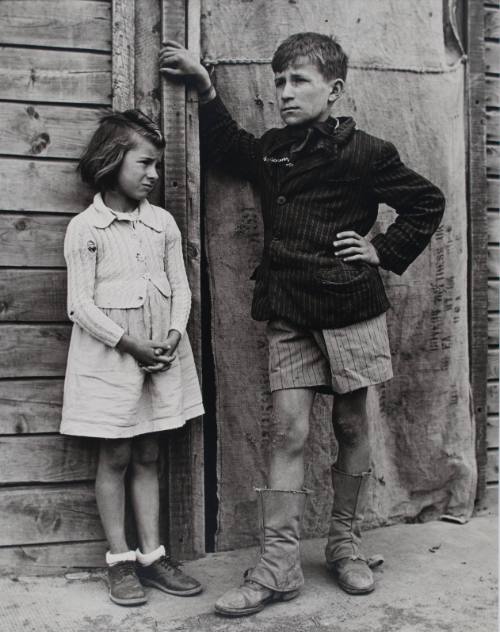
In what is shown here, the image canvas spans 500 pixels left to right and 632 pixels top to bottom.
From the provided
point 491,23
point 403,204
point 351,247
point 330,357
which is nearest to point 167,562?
point 330,357

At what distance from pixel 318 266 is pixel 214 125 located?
0.76m

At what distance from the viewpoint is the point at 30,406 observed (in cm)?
290

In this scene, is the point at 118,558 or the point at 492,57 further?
the point at 492,57

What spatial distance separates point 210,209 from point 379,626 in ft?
5.45

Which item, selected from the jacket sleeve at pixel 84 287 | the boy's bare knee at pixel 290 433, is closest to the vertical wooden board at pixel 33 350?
the jacket sleeve at pixel 84 287

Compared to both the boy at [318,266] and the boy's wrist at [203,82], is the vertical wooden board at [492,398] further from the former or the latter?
the boy's wrist at [203,82]

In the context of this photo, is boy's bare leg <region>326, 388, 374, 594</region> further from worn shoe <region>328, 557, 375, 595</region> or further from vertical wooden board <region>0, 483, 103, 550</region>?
vertical wooden board <region>0, 483, 103, 550</region>

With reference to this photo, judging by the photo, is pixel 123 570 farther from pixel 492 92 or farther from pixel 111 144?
pixel 492 92

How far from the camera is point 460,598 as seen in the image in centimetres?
272

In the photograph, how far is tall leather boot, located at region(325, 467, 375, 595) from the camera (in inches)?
112

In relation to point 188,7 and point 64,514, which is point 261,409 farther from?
point 188,7

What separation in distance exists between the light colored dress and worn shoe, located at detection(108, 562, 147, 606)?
1.59 ft

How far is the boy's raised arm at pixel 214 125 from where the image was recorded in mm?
2939

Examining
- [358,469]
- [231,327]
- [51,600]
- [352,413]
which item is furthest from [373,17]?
[51,600]
